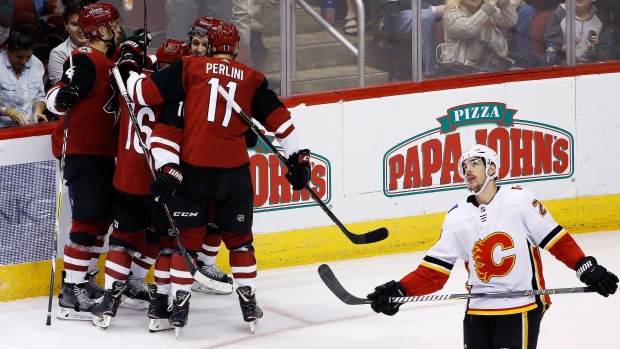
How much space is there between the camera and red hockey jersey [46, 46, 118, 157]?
517cm

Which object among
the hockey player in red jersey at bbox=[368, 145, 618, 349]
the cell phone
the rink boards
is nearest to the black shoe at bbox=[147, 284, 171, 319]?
the rink boards

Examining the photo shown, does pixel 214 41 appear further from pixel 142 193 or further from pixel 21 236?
pixel 21 236

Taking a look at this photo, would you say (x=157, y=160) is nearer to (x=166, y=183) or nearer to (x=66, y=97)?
(x=166, y=183)

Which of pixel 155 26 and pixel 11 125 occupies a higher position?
pixel 155 26

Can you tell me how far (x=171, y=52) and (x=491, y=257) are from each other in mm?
2175

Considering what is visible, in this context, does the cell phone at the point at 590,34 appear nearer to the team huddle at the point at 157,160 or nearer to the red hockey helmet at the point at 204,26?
the team huddle at the point at 157,160

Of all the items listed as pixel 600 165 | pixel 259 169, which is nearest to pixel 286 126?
pixel 259 169

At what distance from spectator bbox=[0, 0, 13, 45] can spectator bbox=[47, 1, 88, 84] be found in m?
0.24

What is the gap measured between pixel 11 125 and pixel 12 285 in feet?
2.43

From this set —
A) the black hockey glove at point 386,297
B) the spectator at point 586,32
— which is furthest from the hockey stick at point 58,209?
the spectator at point 586,32

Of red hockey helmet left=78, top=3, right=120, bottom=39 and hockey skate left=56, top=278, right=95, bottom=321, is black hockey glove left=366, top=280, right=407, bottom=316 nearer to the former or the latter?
hockey skate left=56, top=278, right=95, bottom=321

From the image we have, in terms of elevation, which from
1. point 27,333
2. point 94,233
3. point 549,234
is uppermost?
point 549,234

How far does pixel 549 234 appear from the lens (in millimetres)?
3770

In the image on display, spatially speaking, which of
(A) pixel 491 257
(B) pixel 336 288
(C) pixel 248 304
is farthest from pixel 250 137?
(A) pixel 491 257
